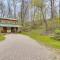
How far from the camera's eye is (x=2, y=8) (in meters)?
63.1

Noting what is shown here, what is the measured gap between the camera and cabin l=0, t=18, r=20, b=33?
158 feet

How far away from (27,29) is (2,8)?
53.4 feet

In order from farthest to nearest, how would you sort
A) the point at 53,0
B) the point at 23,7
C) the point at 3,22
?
the point at 23,7 < the point at 3,22 < the point at 53,0

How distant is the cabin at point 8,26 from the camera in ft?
158

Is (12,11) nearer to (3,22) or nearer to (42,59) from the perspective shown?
(3,22)

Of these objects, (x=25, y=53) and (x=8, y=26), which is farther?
(x=8, y=26)

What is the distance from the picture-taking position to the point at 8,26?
49438 mm

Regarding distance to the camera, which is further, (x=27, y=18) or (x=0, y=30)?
(x=27, y=18)

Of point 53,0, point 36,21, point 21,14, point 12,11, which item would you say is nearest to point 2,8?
point 12,11

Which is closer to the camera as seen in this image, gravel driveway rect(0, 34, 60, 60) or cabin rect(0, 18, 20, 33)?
gravel driveway rect(0, 34, 60, 60)

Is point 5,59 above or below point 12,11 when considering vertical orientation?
below

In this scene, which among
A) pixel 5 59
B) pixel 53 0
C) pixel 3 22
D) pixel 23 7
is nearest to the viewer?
pixel 5 59

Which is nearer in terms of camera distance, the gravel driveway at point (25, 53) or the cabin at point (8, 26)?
the gravel driveway at point (25, 53)

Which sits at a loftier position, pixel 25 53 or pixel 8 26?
pixel 8 26
